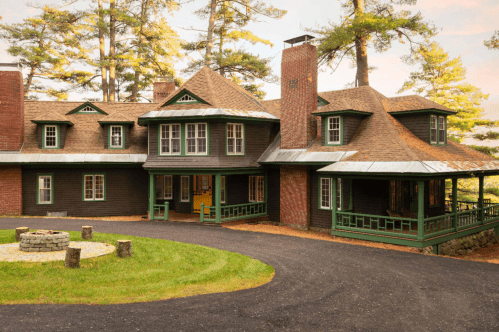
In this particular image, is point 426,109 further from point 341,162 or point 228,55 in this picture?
point 228,55

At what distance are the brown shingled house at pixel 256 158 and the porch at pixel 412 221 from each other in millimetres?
72

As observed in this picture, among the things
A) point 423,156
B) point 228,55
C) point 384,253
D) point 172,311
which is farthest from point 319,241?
point 228,55

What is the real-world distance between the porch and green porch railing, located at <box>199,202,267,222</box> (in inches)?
187

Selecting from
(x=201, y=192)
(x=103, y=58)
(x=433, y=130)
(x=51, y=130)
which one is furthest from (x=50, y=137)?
(x=433, y=130)

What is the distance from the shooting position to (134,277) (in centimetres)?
960

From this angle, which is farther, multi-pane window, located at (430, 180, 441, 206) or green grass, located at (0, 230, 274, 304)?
multi-pane window, located at (430, 180, 441, 206)

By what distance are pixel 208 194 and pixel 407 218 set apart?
36.0 feet

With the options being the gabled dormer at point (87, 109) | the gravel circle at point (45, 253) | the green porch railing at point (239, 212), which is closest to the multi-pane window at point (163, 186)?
the green porch railing at point (239, 212)

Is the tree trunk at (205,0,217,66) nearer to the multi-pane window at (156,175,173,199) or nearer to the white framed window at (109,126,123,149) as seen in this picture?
the white framed window at (109,126,123,149)

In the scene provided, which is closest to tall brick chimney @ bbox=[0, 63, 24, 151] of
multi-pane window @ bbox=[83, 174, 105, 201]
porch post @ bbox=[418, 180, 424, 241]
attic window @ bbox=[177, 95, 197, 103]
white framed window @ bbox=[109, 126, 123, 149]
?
multi-pane window @ bbox=[83, 174, 105, 201]

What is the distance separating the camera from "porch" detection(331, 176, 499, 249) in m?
14.3

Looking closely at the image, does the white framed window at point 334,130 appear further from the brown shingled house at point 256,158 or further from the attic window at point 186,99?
the attic window at point 186,99

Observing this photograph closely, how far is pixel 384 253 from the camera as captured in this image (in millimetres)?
12945

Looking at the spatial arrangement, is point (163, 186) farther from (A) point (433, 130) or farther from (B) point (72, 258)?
(A) point (433, 130)
